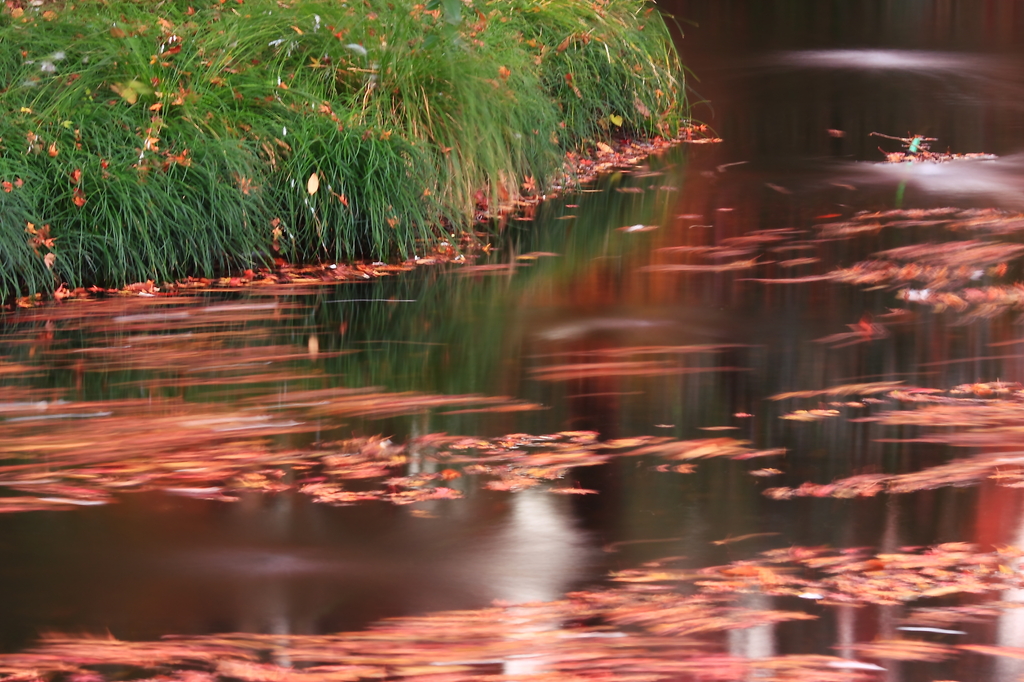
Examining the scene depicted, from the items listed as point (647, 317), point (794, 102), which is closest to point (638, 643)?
point (647, 317)

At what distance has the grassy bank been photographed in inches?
255

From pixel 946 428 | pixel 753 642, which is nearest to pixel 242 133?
pixel 946 428

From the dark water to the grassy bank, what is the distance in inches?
17.1

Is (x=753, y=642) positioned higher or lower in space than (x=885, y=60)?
lower

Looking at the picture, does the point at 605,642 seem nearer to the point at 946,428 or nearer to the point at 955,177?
the point at 946,428

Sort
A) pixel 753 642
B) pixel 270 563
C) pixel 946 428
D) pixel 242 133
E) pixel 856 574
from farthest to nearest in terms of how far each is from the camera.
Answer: pixel 242 133, pixel 946 428, pixel 270 563, pixel 856 574, pixel 753 642

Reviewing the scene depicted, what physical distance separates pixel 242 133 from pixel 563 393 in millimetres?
2843

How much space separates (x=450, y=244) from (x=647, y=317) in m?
1.72

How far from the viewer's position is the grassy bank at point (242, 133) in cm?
649

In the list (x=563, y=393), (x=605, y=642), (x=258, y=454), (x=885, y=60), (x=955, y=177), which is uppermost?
(x=885, y=60)

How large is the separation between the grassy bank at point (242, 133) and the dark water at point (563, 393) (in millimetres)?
434

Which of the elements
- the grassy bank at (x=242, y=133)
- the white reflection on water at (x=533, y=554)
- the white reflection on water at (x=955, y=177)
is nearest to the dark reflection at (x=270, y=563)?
the white reflection on water at (x=533, y=554)

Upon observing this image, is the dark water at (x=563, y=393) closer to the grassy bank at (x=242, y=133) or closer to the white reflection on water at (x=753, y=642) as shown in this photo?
the white reflection on water at (x=753, y=642)

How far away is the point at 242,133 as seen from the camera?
6996mm
